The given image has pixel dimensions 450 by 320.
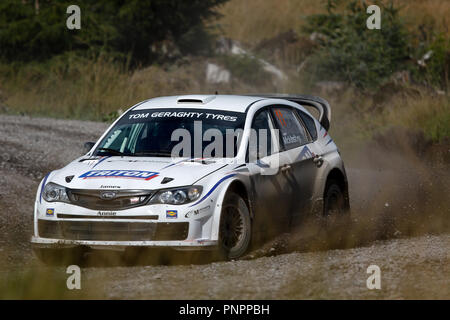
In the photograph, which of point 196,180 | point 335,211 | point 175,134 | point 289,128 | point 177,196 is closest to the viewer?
point 177,196

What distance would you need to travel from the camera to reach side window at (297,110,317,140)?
996 centimetres

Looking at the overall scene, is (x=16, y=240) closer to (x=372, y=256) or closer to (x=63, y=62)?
(x=372, y=256)

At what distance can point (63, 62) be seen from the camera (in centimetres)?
2766

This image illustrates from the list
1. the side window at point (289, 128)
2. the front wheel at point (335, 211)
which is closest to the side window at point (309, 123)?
the side window at point (289, 128)

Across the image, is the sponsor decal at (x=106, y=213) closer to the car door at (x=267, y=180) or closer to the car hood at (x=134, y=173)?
the car hood at (x=134, y=173)

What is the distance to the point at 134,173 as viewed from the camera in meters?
7.82

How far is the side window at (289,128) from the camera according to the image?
9281 mm

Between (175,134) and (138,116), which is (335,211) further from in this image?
(138,116)

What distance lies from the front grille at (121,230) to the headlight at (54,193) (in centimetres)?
21

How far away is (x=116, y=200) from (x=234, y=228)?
1081mm

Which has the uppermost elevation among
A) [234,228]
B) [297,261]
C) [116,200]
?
[116,200]

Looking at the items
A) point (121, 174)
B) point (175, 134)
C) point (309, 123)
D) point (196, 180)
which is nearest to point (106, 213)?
point (121, 174)

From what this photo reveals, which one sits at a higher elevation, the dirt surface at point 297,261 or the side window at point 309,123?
the side window at point 309,123
